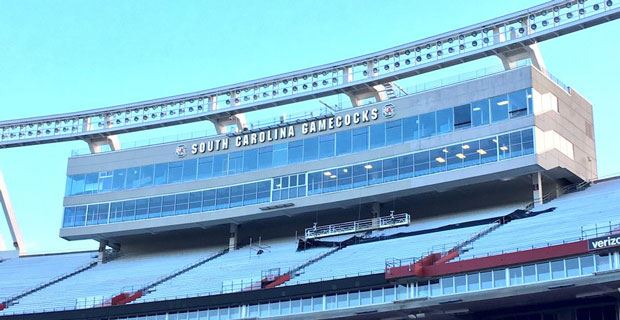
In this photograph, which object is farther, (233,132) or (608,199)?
(233,132)

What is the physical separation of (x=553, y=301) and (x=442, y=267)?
13.6ft

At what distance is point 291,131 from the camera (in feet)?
173

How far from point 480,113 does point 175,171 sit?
59.8 ft

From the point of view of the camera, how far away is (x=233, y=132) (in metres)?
54.8

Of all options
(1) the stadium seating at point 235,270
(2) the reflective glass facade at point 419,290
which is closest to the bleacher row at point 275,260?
(1) the stadium seating at point 235,270

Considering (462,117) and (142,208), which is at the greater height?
(462,117)

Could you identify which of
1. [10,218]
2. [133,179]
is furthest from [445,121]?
[10,218]

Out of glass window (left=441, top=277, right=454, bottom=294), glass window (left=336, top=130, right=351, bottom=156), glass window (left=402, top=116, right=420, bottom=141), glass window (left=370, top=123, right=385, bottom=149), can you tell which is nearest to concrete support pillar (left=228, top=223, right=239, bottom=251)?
glass window (left=336, top=130, right=351, bottom=156)

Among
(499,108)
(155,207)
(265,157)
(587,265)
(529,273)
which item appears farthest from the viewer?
(155,207)

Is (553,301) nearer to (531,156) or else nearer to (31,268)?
(531,156)

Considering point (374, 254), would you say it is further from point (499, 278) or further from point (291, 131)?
point (291, 131)

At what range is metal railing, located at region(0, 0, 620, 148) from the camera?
1871 inches

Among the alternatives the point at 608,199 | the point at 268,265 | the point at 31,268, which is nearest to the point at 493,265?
the point at 608,199

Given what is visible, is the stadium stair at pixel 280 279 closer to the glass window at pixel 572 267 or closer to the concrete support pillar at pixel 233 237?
the concrete support pillar at pixel 233 237
